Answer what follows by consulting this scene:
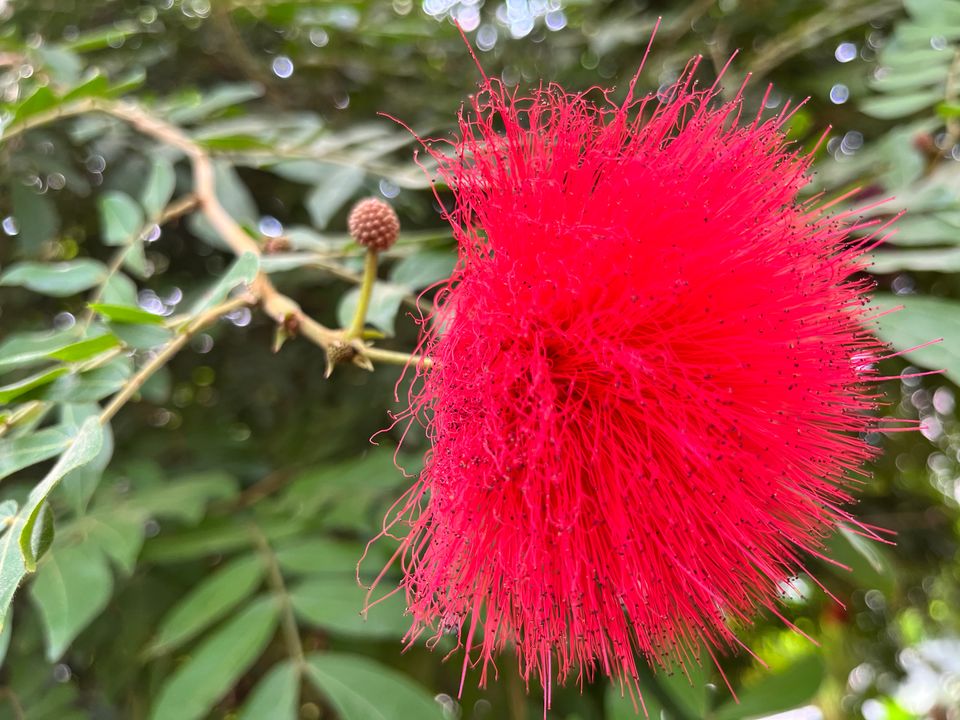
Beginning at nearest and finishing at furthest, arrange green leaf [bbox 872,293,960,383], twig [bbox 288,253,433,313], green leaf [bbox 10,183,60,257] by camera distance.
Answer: green leaf [bbox 872,293,960,383], twig [bbox 288,253,433,313], green leaf [bbox 10,183,60,257]

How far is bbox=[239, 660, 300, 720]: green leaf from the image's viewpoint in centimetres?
99

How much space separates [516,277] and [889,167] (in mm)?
787

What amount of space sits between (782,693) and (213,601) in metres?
0.89

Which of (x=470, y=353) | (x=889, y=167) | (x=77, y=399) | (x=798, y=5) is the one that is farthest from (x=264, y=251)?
(x=798, y=5)

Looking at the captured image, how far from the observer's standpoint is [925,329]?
3.05 feet

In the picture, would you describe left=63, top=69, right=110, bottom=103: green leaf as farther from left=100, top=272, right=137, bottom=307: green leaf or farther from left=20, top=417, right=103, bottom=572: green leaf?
left=20, top=417, right=103, bottom=572: green leaf

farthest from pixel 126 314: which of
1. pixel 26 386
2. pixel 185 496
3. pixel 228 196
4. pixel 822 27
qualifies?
pixel 822 27

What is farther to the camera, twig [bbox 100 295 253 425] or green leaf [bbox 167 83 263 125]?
green leaf [bbox 167 83 263 125]

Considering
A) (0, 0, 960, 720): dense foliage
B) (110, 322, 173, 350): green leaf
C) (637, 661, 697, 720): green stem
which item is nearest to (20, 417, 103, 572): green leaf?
(0, 0, 960, 720): dense foliage

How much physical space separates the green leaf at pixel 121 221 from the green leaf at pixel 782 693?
121cm

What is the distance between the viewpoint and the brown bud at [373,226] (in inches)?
37.7

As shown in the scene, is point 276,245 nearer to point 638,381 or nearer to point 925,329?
point 638,381

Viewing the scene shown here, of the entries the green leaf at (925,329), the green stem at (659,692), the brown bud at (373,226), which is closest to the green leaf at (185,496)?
the brown bud at (373,226)

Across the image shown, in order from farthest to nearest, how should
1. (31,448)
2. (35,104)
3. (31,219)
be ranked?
1. (31,219)
2. (35,104)
3. (31,448)
